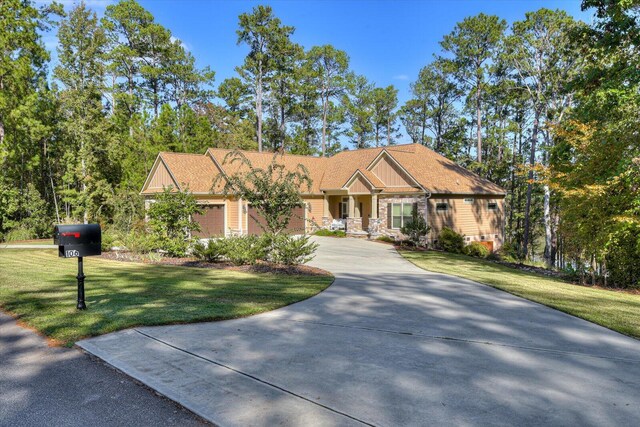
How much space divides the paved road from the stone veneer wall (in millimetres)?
19714

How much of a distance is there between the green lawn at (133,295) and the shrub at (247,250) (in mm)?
990

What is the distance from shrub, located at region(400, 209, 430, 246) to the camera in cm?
2134

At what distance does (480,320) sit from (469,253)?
52.3 feet

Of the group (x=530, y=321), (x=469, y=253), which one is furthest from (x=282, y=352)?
(x=469, y=253)

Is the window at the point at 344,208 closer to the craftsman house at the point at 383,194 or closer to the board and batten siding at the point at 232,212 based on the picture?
the craftsman house at the point at 383,194

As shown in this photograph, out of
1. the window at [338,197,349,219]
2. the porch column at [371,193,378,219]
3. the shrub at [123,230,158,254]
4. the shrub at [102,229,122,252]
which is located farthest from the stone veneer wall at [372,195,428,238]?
the shrub at [102,229,122,252]

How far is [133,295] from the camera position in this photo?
759cm

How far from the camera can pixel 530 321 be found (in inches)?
263

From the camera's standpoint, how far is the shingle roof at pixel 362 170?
943 inches

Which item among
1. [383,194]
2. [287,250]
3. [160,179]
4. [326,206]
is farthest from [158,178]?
[287,250]

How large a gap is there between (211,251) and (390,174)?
47.5 feet

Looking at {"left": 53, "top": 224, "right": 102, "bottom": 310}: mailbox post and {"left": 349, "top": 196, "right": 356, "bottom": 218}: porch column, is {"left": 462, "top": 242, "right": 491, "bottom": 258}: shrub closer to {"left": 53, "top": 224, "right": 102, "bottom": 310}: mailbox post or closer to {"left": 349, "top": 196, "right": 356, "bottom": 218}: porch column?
{"left": 349, "top": 196, "right": 356, "bottom": 218}: porch column

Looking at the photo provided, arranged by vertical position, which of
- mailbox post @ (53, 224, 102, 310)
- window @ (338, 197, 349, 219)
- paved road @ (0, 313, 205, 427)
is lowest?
paved road @ (0, 313, 205, 427)

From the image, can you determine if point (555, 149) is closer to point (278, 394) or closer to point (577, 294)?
point (577, 294)
